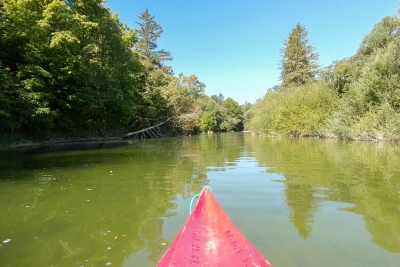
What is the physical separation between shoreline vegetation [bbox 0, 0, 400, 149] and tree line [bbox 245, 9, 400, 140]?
78 millimetres

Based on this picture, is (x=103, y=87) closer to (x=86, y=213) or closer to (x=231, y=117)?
(x=86, y=213)

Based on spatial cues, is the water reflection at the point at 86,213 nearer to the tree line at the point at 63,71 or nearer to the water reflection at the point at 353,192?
the water reflection at the point at 353,192

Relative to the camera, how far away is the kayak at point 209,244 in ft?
7.27

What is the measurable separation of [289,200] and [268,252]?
7.23ft

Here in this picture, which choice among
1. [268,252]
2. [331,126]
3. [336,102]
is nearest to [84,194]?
[268,252]

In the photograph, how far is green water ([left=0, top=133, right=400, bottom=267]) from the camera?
3.07 metres

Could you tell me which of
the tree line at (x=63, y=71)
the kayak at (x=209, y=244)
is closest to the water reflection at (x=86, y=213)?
the kayak at (x=209, y=244)

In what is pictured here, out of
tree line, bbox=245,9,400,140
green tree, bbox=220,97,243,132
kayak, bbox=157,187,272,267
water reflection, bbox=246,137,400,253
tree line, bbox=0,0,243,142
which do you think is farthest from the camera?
green tree, bbox=220,97,243,132

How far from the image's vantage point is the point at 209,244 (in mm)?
2383

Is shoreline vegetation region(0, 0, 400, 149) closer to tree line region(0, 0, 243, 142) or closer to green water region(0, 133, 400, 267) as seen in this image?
tree line region(0, 0, 243, 142)

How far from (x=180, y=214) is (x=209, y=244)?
6.99 ft

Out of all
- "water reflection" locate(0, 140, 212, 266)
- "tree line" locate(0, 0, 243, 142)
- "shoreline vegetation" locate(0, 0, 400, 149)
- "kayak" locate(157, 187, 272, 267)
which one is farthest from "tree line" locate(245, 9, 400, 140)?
"kayak" locate(157, 187, 272, 267)

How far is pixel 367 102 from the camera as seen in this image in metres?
20.1

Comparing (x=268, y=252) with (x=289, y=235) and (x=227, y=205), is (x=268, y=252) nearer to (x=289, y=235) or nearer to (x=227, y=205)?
(x=289, y=235)
